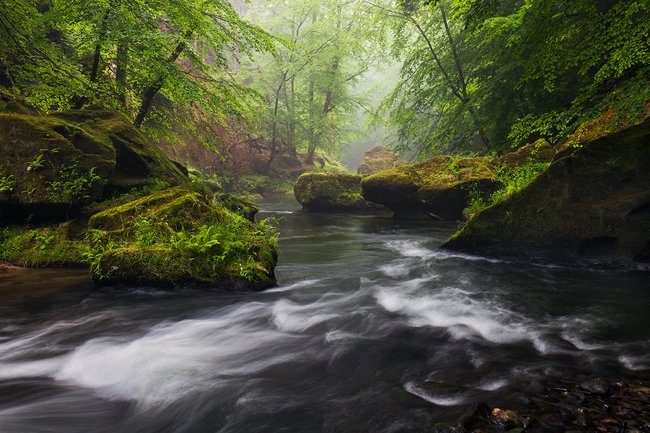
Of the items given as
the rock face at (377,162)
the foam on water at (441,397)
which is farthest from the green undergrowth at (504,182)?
the rock face at (377,162)

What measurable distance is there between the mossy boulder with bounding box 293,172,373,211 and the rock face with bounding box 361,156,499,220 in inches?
102

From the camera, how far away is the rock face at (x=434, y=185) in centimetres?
1108

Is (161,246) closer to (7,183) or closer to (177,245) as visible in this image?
(177,245)

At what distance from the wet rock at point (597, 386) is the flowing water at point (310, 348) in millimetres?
334

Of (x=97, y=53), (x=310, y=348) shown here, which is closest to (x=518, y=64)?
(x=310, y=348)

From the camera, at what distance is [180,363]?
383 cm

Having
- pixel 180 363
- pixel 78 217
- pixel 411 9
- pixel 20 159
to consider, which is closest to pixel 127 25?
pixel 20 159

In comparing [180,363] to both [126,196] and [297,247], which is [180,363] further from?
[297,247]

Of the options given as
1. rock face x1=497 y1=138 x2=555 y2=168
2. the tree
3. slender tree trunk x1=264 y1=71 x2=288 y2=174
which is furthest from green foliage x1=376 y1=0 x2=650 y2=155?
slender tree trunk x1=264 y1=71 x2=288 y2=174

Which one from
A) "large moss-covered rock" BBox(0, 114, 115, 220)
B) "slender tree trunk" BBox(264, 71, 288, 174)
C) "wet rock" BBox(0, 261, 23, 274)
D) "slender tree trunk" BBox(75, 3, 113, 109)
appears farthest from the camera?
"slender tree trunk" BBox(264, 71, 288, 174)

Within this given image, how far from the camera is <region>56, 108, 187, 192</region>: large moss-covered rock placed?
828 cm

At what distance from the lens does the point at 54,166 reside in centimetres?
692

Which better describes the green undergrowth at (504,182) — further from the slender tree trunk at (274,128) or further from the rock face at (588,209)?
the slender tree trunk at (274,128)

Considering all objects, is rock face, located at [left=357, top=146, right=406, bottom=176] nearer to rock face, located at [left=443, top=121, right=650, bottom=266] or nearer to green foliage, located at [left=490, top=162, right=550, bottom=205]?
green foliage, located at [left=490, top=162, right=550, bottom=205]
